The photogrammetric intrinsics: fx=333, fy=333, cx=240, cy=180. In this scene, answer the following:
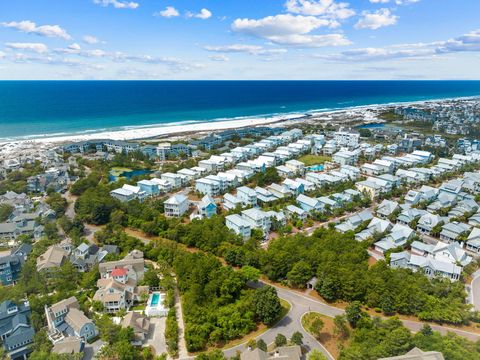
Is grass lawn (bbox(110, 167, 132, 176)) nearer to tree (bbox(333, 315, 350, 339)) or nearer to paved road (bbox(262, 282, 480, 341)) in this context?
paved road (bbox(262, 282, 480, 341))

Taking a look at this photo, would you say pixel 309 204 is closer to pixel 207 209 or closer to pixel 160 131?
pixel 207 209

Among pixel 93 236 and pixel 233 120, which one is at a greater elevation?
pixel 233 120

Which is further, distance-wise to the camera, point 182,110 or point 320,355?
point 182,110

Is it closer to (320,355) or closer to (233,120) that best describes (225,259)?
(320,355)

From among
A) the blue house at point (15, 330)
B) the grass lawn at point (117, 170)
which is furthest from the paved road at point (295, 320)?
the grass lawn at point (117, 170)

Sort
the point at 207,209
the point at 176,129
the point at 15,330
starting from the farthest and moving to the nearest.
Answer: the point at 176,129 → the point at 207,209 → the point at 15,330

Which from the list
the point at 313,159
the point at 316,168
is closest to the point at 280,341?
the point at 316,168

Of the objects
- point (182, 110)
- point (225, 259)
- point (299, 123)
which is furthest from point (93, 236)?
point (182, 110)
